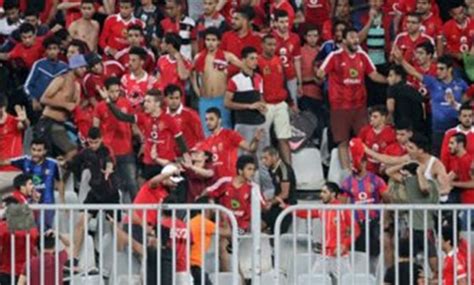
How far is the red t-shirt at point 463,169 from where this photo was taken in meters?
27.8

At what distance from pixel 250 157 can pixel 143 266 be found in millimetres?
4242

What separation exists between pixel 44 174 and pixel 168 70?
3512mm

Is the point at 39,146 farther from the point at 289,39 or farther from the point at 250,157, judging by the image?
the point at 289,39

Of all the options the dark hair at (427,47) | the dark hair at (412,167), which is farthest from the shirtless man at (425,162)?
the dark hair at (427,47)

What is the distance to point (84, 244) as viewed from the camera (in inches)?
912

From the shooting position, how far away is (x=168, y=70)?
3027 cm

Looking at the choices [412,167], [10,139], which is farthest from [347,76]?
[10,139]

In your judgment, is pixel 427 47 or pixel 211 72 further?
pixel 427 47

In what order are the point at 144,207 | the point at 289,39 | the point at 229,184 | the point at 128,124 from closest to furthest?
the point at 144,207, the point at 229,184, the point at 128,124, the point at 289,39

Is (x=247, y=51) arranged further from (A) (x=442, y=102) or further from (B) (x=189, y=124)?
(A) (x=442, y=102)

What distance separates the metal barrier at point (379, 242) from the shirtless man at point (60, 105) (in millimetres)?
6178

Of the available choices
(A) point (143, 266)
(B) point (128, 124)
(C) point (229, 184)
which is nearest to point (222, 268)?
(A) point (143, 266)

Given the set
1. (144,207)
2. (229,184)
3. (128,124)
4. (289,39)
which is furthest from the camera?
(289,39)

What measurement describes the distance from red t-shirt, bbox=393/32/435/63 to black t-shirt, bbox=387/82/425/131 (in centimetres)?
95
